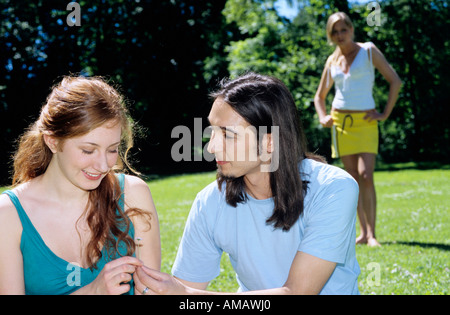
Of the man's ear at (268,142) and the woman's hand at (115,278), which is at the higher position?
the man's ear at (268,142)

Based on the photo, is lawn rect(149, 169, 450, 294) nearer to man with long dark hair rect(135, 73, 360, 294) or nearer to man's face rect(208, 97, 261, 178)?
man with long dark hair rect(135, 73, 360, 294)

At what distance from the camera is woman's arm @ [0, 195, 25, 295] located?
2.35 metres

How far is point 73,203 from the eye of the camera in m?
2.76

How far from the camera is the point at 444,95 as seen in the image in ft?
85.5

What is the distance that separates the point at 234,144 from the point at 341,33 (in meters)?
3.85

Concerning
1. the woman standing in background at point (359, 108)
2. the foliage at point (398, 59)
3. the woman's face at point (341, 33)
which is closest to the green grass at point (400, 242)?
the woman standing in background at point (359, 108)

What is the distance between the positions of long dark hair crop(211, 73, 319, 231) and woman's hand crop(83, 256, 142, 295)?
2.49ft

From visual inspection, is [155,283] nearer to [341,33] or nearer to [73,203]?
[73,203]

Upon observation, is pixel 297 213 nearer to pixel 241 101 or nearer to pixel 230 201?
pixel 230 201

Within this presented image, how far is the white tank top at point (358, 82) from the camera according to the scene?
5887 mm

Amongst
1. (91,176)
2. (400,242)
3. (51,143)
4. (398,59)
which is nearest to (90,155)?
(91,176)

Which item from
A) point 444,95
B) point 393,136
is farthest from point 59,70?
point 444,95

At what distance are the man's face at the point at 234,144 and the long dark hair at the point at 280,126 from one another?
1.5 inches

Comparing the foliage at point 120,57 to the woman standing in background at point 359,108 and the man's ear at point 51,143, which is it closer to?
the woman standing in background at point 359,108
